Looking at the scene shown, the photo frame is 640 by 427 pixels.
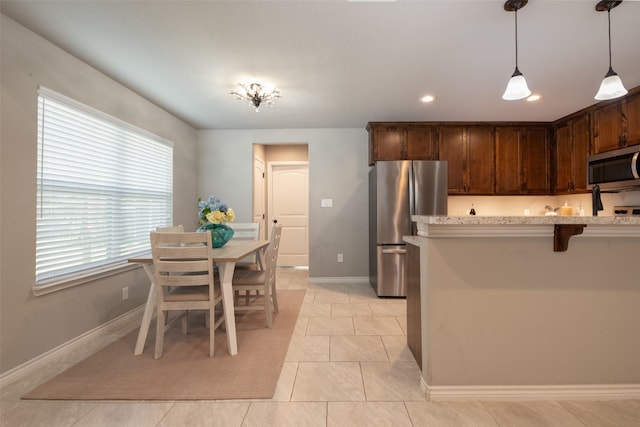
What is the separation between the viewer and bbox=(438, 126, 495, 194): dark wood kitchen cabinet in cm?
397

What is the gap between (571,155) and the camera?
3633mm

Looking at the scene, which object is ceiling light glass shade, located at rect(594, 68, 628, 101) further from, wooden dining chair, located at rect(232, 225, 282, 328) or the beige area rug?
the beige area rug

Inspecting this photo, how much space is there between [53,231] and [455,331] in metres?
2.86

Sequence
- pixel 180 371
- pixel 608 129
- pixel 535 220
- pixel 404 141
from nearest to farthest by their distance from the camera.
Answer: pixel 535 220
pixel 180 371
pixel 608 129
pixel 404 141

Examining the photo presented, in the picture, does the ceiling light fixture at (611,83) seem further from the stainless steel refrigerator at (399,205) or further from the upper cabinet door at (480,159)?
the upper cabinet door at (480,159)

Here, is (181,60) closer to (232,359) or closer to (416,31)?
(416,31)

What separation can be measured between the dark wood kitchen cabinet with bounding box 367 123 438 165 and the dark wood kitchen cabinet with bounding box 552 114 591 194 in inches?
63.1

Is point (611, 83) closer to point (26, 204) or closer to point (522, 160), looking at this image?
point (522, 160)

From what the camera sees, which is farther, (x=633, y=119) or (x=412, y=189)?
(x=412, y=189)

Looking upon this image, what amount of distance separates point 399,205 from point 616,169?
84.9 inches

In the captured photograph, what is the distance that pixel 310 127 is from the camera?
4328 millimetres

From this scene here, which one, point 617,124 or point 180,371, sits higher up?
point 617,124

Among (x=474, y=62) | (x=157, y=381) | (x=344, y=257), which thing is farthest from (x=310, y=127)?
(x=157, y=381)

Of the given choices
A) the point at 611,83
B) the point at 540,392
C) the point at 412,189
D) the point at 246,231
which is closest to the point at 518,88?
the point at 611,83
